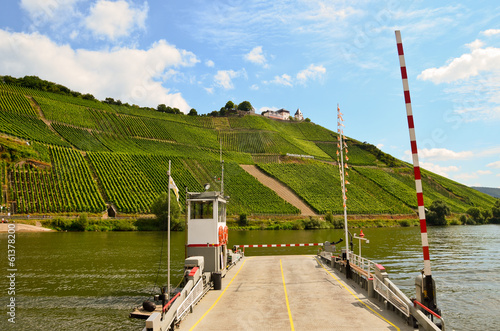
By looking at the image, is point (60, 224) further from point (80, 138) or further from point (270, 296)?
point (270, 296)

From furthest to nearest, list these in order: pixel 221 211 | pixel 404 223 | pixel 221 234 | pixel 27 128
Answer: pixel 27 128 → pixel 404 223 → pixel 221 211 → pixel 221 234

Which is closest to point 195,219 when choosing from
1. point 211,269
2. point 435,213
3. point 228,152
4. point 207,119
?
point 211,269

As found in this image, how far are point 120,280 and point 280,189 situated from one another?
80.3 m

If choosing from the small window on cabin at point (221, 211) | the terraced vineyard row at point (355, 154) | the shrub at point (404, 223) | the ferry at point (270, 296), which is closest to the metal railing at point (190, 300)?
the ferry at point (270, 296)

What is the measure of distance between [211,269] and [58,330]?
7656 mm

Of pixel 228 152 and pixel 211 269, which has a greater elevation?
pixel 228 152

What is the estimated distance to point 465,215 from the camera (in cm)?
10519

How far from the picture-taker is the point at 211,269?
20.6 meters

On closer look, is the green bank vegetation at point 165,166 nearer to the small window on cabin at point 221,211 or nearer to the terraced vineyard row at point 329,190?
the terraced vineyard row at point 329,190

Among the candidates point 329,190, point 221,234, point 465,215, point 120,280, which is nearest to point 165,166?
point 329,190

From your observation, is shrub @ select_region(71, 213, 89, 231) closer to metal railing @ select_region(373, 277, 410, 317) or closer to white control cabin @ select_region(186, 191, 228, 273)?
white control cabin @ select_region(186, 191, 228, 273)

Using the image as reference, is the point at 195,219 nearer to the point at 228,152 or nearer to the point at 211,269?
the point at 211,269

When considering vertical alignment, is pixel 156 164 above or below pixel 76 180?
above

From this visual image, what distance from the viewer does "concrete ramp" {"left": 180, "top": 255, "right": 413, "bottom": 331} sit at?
1286 cm
